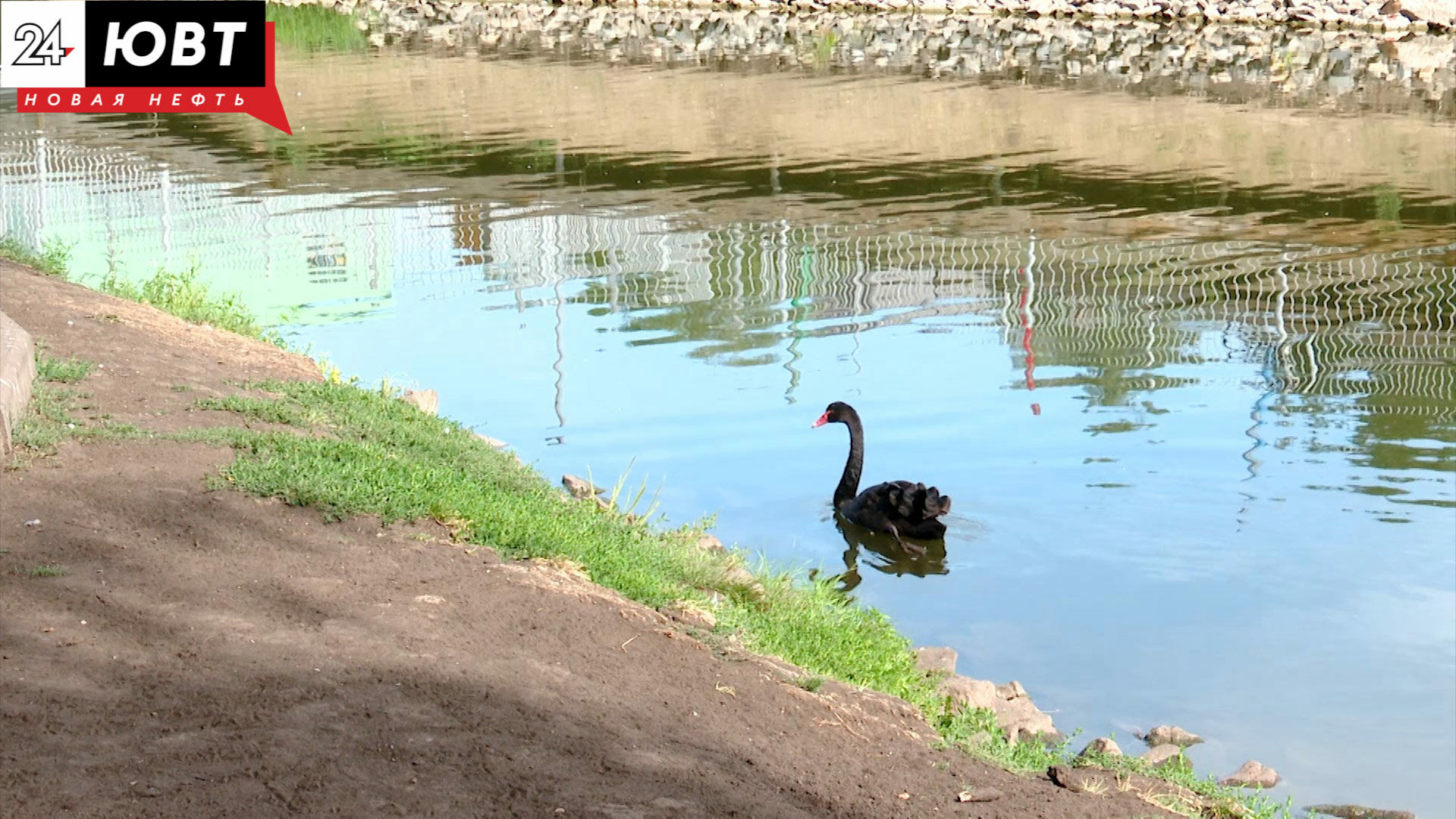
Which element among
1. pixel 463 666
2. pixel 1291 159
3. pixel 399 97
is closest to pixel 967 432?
pixel 463 666

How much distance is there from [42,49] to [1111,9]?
1088 inches

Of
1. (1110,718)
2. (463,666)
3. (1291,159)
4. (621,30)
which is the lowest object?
(1110,718)

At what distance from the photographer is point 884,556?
11.6m

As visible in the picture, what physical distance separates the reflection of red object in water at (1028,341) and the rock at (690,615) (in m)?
6.53

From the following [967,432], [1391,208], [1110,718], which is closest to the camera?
[1110,718]

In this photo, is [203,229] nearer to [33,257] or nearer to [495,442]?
[33,257]

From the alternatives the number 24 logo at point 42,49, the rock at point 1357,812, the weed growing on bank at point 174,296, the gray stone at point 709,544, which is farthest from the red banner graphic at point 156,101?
the rock at point 1357,812

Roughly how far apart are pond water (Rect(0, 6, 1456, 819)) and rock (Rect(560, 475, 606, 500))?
0.74m

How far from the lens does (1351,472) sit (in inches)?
485

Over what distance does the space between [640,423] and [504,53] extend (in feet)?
91.7

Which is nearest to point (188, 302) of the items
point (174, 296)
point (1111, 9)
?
point (174, 296)

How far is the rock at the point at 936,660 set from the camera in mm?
8766

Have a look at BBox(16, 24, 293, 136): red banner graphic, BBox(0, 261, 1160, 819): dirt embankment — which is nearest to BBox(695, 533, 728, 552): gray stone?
BBox(0, 261, 1160, 819): dirt embankment

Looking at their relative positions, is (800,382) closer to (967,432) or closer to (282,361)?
(967,432)
